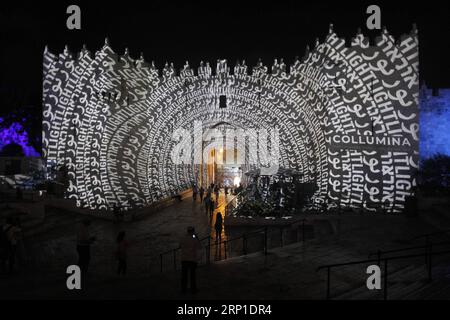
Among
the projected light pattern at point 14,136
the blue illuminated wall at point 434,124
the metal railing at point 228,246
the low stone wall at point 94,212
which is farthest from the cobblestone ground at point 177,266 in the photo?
the projected light pattern at point 14,136

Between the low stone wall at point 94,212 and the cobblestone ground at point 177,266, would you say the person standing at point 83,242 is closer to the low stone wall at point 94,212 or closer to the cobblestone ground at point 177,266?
the cobblestone ground at point 177,266

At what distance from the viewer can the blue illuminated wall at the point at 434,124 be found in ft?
51.1

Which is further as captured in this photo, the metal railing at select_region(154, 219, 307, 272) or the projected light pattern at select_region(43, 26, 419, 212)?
the projected light pattern at select_region(43, 26, 419, 212)

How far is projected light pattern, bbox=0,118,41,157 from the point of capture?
80.7 ft

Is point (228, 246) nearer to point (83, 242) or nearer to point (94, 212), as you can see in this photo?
point (83, 242)

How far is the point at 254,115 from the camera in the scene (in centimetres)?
1948

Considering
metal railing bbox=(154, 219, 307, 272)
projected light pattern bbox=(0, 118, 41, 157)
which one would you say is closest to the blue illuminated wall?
metal railing bbox=(154, 219, 307, 272)

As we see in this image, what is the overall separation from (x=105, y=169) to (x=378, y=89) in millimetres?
10382

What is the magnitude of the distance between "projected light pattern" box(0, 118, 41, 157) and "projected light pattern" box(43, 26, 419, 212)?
30.0ft

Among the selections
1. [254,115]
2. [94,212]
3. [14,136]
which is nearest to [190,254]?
[94,212]

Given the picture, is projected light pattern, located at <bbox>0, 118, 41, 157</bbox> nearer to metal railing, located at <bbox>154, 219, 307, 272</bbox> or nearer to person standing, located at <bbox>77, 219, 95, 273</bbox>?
metal railing, located at <bbox>154, 219, 307, 272</bbox>

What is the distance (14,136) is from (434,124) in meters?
21.6

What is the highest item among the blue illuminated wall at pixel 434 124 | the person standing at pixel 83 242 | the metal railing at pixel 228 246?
the blue illuminated wall at pixel 434 124

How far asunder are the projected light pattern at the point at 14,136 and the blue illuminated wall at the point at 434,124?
68.0 feet
